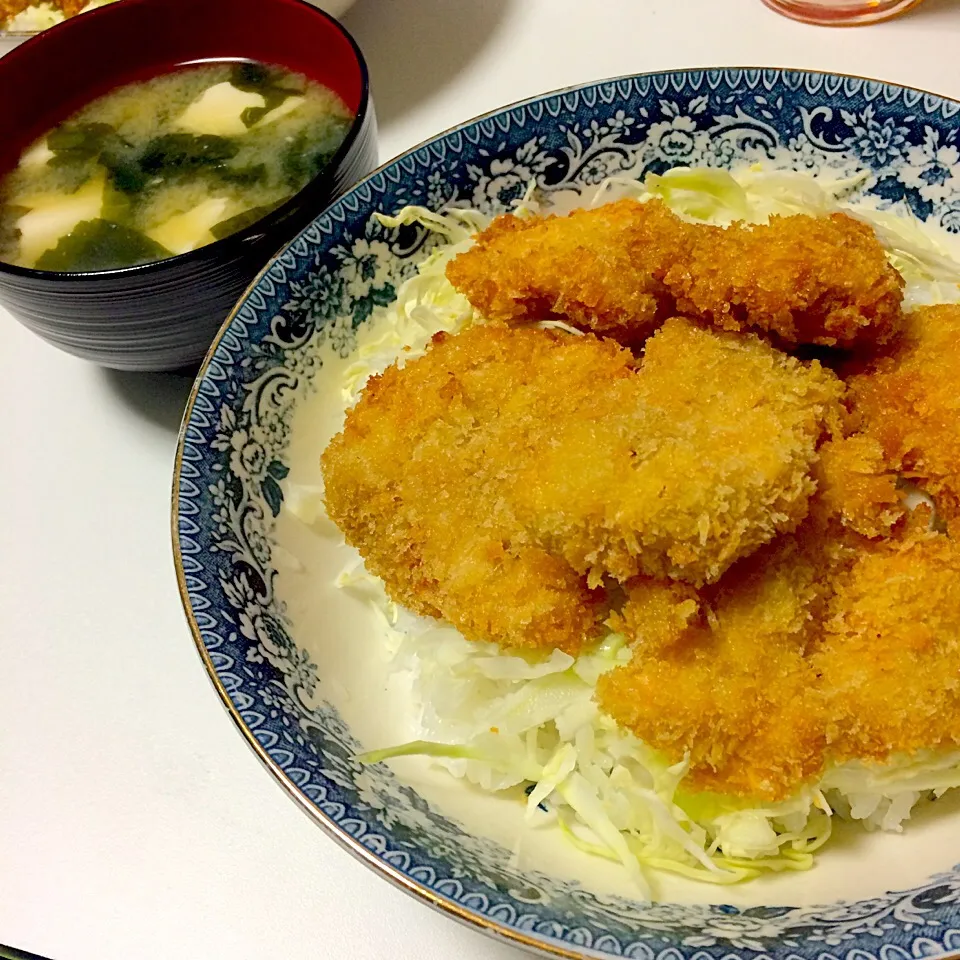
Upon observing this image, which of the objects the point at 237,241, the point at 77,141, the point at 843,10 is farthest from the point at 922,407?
the point at 77,141

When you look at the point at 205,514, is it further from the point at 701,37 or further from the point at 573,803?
the point at 701,37

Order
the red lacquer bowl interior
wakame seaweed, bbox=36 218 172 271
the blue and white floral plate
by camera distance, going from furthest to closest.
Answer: the red lacquer bowl interior
wakame seaweed, bbox=36 218 172 271
the blue and white floral plate

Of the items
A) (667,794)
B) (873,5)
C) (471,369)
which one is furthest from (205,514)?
(873,5)

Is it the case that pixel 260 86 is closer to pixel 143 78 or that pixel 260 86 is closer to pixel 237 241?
pixel 143 78

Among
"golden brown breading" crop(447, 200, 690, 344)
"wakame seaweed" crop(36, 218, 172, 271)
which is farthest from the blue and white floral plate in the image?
"wakame seaweed" crop(36, 218, 172, 271)

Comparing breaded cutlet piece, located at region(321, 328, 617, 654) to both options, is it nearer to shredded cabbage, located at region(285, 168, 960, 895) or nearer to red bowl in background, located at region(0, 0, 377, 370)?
shredded cabbage, located at region(285, 168, 960, 895)

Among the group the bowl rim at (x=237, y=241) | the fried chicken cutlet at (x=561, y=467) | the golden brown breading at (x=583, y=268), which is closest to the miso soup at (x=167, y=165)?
the bowl rim at (x=237, y=241)
